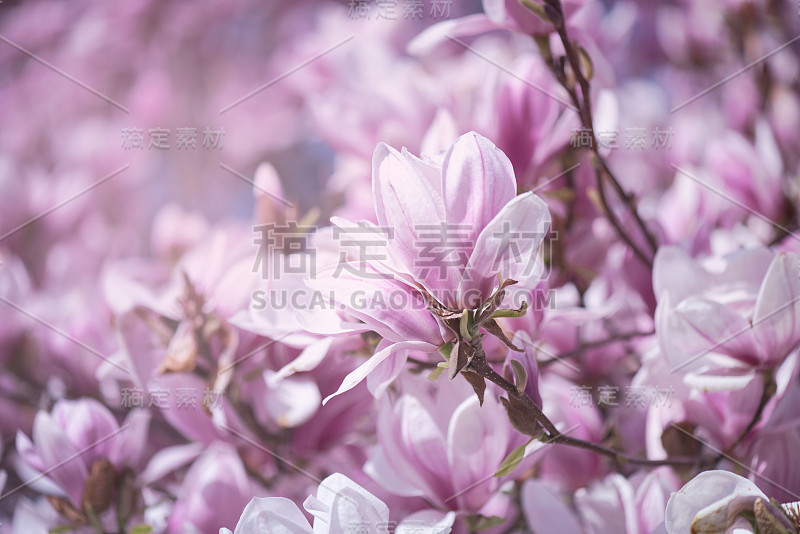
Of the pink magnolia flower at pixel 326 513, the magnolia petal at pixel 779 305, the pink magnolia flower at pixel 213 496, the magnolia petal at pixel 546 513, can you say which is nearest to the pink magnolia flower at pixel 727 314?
the magnolia petal at pixel 779 305

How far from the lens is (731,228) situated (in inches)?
26.6

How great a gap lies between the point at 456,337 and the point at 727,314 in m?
0.20

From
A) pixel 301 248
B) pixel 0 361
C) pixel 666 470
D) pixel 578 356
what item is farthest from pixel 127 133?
pixel 666 470

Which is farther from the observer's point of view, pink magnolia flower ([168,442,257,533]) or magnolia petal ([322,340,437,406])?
pink magnolia flower ([168,442,257,533])

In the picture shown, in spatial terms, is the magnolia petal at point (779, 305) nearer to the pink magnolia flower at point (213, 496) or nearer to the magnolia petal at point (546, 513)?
the magnolia petal at point (546, 513)

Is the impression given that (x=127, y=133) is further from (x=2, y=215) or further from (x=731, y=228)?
(x=731, y=228)

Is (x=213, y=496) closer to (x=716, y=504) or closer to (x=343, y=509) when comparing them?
(x=343, y=509)

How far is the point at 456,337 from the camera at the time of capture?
35 cm

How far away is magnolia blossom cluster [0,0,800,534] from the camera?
35 centimetres

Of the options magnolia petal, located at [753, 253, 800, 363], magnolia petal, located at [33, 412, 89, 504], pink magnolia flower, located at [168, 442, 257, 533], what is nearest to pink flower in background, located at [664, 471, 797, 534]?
magnolia petal, located at [753, 253, 800, 363]

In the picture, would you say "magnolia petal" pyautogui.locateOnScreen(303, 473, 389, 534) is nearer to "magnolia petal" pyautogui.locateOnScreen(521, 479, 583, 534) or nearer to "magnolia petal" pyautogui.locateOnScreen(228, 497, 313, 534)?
"magnolia petal" pyautogui.locateOnScreen(228, 497, 313, 534)

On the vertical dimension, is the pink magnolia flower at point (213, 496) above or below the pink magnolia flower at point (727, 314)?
below

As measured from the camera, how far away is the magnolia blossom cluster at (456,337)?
0.35 meters

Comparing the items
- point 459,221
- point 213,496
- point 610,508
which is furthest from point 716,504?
point 213,496
